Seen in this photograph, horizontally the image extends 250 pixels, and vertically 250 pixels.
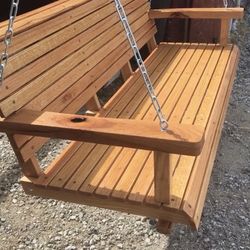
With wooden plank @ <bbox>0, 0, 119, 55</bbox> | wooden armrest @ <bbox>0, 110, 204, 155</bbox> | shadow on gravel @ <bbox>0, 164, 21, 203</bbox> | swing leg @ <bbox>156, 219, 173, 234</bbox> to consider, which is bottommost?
shadow on gravel @ <bbox>0, 164, 21, 203</bbox>

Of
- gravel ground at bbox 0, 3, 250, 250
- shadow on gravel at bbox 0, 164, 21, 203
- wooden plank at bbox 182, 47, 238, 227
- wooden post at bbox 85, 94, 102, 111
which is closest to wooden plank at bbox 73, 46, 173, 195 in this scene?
wooden post at bbox 85, 94, 102, 111

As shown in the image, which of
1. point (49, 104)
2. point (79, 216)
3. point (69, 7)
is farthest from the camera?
point (79, 216)

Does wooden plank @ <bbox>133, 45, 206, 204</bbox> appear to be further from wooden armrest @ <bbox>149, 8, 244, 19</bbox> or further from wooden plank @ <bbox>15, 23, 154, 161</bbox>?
wooden plank @ <bbox>15, 23, 154, 161</bbox>

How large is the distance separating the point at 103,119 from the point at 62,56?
864 millimetres

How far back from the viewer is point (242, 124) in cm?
385

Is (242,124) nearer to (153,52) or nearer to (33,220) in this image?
(153,52)

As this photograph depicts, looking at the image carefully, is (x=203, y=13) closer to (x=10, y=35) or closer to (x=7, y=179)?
(x=7, y=179)

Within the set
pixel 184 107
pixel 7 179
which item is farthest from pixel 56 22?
pixel 7 179

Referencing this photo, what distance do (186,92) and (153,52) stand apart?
3.44ft

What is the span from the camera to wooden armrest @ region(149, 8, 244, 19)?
3.61 meters

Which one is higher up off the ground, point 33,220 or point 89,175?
point 89,175

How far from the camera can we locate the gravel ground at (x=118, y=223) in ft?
8.66

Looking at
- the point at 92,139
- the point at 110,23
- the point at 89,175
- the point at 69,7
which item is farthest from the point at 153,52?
the point at 92,139

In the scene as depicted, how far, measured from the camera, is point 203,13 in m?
3.77
